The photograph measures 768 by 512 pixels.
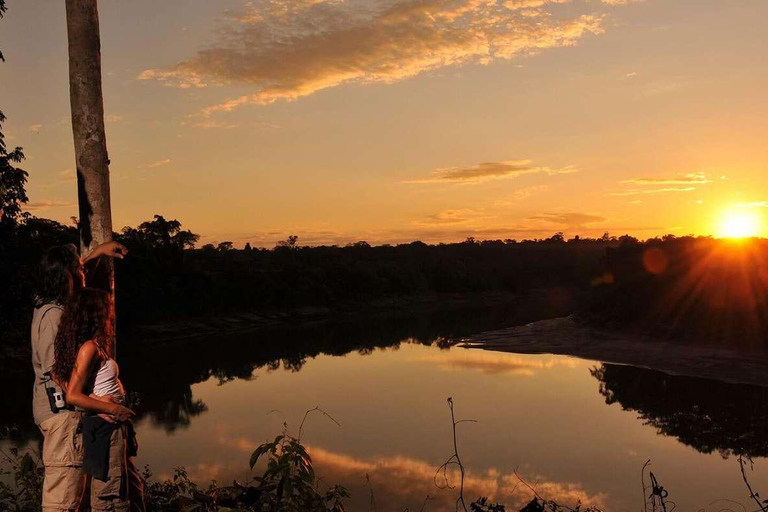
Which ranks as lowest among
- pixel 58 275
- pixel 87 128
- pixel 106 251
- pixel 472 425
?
pixel 472 425

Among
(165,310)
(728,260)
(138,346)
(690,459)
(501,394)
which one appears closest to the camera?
(690,459)

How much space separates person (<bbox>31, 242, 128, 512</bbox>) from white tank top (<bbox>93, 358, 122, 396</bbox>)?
20cm

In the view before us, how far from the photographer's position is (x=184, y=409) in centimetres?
1884

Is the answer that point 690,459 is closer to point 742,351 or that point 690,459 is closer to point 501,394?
point 501,394

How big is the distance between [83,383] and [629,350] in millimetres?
24573

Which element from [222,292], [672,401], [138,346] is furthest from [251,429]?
[222,292]

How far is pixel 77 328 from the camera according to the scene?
327 cm

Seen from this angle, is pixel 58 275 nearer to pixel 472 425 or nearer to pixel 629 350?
pixel 472 425

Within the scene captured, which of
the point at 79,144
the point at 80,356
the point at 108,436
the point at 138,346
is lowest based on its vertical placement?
the point at 138,346

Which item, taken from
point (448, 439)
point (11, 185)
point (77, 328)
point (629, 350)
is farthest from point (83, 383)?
point (629, 350)

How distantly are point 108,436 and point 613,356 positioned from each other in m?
24.0

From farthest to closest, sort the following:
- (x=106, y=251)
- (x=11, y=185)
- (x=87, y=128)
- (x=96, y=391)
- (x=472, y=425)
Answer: (x=472, y=425) < (x=11, y=185) < (x=87, y=128) < (x=106, y=251) < (x=96, y=391)

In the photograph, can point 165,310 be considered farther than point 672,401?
Yes

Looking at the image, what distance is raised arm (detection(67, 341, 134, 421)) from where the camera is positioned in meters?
3.19
